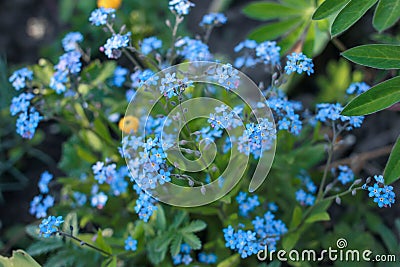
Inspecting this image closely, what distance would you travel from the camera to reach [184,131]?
2.24 meters

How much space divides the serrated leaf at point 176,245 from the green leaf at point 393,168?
0.86 meters

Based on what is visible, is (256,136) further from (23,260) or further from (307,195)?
(23,260)

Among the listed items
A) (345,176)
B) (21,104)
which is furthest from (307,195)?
(21,104)

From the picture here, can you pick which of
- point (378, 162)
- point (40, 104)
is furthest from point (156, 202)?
point (378, 162)

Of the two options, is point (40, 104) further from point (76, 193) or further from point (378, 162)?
point (378, 162)

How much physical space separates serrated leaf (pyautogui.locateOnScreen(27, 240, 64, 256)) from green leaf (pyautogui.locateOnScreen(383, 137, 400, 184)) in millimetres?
1448

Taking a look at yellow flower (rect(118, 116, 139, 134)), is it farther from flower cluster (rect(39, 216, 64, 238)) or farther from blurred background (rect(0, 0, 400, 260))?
blurred background (rect(0, 0, 400, 260))

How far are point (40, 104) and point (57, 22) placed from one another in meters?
1.91

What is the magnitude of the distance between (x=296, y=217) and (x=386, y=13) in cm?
94

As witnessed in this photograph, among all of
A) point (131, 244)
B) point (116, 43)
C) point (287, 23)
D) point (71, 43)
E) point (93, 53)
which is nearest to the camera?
point (116, 43)

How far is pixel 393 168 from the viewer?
6.23ft

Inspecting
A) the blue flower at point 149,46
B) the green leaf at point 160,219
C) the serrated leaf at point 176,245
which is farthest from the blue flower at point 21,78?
the serrated leaf at point 176,245

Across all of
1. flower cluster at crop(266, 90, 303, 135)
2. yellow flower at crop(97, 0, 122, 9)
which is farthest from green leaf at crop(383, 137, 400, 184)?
yellow flower at crop(97, 0, 122, 9)

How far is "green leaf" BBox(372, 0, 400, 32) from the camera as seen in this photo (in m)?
2.15
